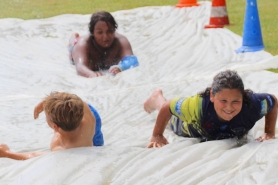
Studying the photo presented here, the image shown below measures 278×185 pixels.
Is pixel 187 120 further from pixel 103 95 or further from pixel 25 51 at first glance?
pixel 25 51

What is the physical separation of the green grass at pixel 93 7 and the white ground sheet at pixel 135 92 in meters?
0.57

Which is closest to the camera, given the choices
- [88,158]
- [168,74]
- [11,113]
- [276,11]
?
[88,158]

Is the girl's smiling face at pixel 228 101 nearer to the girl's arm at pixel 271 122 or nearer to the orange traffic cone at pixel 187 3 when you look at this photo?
the girl's arm at pixel 271 122

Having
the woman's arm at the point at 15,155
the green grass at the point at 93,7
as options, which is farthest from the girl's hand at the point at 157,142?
the green grass at the point at 93,7

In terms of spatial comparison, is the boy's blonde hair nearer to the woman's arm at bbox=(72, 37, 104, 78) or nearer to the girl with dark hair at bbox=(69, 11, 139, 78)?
the woman's arm at bbox=(72, 37, 104, 78)

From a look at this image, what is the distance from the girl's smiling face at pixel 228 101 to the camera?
3547 millimetres

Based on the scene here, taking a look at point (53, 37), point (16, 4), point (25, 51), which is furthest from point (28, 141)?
point (16, 4)

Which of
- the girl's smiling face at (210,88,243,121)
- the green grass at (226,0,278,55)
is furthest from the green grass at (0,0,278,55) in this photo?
the girl's smiling face at (210,88,243,121)

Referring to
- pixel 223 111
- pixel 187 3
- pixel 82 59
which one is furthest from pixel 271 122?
pixel 187 3

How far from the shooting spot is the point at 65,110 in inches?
137

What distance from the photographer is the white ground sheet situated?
3166mm

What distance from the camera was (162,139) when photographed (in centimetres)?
386

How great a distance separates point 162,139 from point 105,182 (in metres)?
0.84

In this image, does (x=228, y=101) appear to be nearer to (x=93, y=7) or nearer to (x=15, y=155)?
(x=15, y=155)
